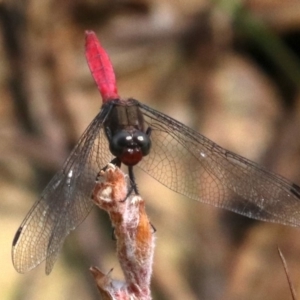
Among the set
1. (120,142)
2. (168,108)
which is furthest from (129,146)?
(168,108)

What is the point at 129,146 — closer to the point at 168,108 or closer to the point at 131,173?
the point at 131,173

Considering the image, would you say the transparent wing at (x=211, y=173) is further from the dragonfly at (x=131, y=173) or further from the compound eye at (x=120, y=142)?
the compound eye at (x=120, y=142)

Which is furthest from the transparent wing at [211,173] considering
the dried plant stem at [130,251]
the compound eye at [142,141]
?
the dried plant stem at [130,251]

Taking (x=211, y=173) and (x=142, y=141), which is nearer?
(x=142, y=141)

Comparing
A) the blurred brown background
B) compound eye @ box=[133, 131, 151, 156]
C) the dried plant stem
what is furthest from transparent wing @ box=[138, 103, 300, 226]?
the blurred brown background

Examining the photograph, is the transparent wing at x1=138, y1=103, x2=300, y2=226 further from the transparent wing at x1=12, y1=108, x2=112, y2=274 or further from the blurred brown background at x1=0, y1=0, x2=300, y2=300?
the blurred brown background at x1=0, y1=0, x2=300, y2=300

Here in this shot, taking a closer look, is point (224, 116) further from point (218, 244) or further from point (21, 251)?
point (21, 251)

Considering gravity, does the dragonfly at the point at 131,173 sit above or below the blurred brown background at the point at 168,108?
below
